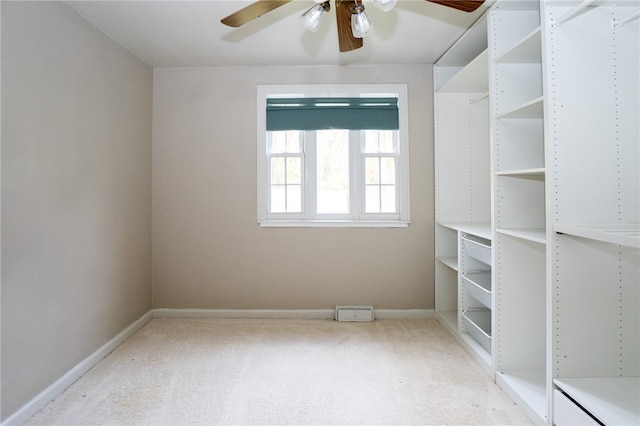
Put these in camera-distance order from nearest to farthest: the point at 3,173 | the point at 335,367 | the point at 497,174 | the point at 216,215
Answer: the point at 3,173
the point at 497,174
the point at 335,367
the point at 216,215

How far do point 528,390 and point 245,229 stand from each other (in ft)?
8.27

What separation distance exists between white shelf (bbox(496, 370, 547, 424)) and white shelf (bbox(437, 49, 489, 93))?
2.12 meters

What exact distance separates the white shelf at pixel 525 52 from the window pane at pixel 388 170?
139 centimetres

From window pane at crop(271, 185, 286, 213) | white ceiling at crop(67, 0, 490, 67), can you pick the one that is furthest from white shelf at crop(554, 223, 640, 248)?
window pane at crop(271, 185, 286, 213)

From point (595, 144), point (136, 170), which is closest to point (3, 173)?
point (136, 170)

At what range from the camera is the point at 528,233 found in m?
1.98

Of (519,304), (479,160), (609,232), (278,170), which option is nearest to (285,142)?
(278,170)

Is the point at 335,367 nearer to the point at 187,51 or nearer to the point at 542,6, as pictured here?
the point at 542,6

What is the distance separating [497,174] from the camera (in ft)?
7.11

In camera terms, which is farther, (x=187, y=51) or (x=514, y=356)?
(x=187, y=51)

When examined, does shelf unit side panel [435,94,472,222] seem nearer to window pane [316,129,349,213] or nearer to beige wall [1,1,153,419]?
window pane [316,129,349,213]

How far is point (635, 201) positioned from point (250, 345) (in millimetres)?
2588

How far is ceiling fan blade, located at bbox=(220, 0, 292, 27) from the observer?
65.5 inches

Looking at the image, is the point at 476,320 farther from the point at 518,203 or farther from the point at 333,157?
the point at 333,157
